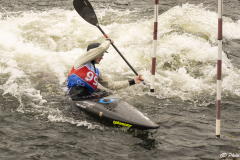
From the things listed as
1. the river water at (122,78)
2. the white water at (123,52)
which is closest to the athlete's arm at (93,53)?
the river water at (122,78)

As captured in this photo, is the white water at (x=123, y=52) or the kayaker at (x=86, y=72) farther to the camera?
the white water at (x=123, y=52)

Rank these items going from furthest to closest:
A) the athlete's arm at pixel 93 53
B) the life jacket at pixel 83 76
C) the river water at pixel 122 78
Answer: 1. the life jacket at pixel 83 76
2. the athlete's arm at pixel 93 53
3. the river water at pixel 122 78

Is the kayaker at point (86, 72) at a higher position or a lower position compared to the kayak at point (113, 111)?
higher

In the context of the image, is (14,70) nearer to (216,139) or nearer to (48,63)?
(48,63)

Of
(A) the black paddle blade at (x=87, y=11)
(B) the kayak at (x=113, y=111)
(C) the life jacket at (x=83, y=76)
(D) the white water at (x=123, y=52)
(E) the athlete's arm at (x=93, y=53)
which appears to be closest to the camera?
(B) the kayak at (x=113, y=111)

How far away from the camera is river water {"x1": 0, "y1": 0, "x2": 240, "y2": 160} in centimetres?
388

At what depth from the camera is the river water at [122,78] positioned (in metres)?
3.88

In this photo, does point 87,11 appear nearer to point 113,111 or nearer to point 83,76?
point 83,76

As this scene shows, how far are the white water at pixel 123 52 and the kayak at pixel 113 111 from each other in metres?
0.38

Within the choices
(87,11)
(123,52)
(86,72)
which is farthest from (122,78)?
(86,72)

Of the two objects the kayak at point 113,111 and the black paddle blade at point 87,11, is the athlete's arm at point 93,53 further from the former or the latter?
the black paddle blade at point 87,11

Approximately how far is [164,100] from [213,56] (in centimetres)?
254

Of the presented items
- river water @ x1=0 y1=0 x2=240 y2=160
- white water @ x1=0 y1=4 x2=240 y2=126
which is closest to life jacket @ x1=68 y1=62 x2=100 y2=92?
→ river water @ x1=0 y1=0 x2=240 y2=160

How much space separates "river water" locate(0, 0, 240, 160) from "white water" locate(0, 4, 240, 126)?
0.07 ft
